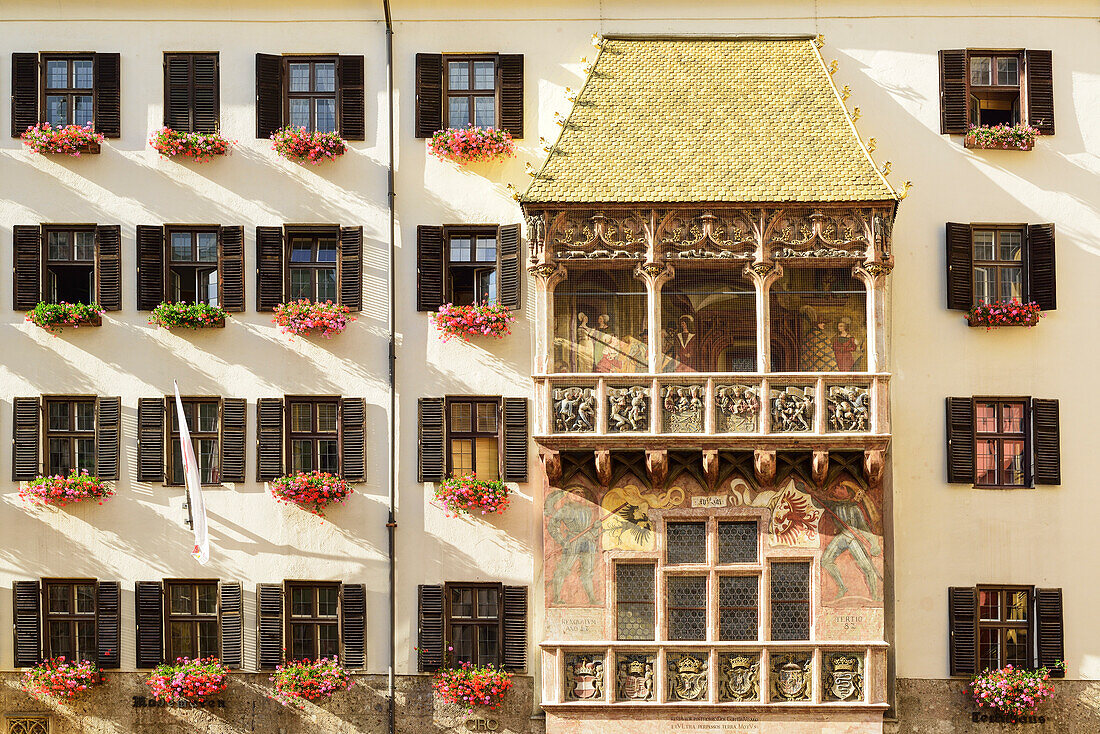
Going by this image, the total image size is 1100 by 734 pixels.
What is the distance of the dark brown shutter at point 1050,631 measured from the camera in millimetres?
18281

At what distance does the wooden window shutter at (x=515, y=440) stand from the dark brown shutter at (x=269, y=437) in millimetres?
3445

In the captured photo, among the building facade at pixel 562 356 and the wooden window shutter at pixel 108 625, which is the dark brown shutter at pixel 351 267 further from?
the wooden window shutter at pixel 108 625

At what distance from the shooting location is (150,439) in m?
18.8

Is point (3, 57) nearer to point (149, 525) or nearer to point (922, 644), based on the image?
point (149, 525)

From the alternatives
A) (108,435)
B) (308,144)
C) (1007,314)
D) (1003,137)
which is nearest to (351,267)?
(308,144)

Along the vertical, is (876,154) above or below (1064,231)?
above

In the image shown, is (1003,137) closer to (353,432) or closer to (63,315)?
(353,432)

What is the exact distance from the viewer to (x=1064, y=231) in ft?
62.2

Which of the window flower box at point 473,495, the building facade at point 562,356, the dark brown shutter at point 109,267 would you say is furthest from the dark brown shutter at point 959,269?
the dark brown shutter at point 109,267

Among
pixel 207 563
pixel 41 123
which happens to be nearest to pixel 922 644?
pixel 207 563

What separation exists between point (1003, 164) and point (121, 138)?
13.8 meters

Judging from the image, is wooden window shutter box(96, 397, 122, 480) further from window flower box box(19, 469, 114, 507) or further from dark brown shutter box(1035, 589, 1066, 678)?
dark brown shutter box(1035, 589, 1066, 678)

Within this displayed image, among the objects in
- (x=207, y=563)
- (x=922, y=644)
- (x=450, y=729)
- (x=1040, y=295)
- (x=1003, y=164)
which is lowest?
(x=450, y=729)

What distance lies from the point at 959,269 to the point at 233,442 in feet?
37.3
